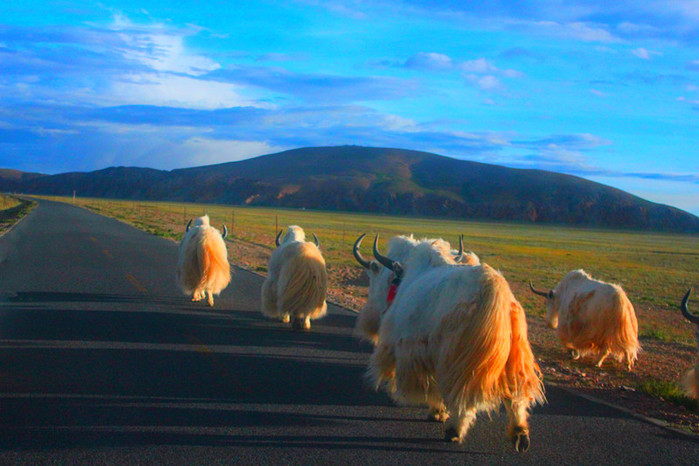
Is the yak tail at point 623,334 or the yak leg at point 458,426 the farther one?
the yak tail at point 623,334

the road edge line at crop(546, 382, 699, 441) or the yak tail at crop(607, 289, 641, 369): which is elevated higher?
the yak tail at crop(607, 289, 641, 369)

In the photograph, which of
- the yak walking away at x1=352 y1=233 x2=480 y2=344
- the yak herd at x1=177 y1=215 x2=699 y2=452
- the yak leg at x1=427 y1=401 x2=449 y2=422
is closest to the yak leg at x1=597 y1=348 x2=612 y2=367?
the yak herd at x1=177 y1=215 x2=699 y2=452

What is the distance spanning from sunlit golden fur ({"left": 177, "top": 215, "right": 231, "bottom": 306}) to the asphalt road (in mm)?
1059

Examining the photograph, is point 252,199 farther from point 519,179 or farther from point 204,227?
point 204,227

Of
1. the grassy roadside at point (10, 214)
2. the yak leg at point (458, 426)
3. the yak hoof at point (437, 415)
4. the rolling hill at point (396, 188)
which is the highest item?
the rolling hill at point (396, 188)

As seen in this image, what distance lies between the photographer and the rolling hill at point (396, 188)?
399ft

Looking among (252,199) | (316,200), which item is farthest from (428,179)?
(252,199)

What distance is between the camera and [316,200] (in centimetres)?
13475

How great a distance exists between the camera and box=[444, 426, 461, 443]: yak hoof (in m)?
4.72

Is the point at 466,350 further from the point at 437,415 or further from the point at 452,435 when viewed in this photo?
the point at 437,415

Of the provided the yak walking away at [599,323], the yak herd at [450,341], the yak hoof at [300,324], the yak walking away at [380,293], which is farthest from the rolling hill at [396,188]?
the yak herd at [450,341]

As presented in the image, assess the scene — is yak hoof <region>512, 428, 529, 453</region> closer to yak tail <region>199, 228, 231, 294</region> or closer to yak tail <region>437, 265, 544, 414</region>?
yak tail <region>437, 265, 544, 414</region>

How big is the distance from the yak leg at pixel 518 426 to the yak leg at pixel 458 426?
339 millimetres

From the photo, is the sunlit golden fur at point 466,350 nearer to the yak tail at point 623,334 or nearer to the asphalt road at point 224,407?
the asphalt road at point 224,407
